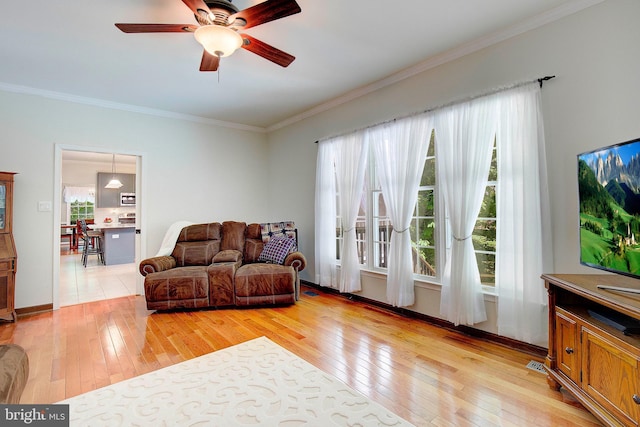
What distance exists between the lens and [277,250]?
4.29 meters

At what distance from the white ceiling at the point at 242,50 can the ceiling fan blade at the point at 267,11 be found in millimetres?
411

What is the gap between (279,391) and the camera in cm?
200

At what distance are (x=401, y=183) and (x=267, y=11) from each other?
2.19 meters

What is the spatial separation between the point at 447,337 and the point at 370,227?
5.17 ft

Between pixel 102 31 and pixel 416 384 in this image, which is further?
pixel 102 31

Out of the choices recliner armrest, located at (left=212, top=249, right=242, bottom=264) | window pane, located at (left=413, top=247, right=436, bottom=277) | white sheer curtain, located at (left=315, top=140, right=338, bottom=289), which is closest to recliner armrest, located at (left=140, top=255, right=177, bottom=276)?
recliner armrest, located at (left=212, top=249, right=242, bottom=264)

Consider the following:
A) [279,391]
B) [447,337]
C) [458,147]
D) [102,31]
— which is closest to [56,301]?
[102,31]

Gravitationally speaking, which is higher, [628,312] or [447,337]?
[628,312]

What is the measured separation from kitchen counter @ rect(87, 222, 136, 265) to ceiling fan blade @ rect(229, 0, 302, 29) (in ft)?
22.5

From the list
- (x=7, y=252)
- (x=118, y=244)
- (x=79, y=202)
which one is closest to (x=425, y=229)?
(x=7, y=252)

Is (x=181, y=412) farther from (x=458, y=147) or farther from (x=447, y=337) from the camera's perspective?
(x=458, y=147)

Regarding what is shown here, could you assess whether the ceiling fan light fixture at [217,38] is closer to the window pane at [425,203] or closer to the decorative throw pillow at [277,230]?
the window pane at [425,203]

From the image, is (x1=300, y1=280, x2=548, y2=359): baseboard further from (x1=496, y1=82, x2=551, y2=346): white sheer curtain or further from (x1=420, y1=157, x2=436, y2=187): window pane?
(x1=420, y1=157, x2=436, y2=187): window pane

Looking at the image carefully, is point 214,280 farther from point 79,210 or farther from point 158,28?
point 79,210
